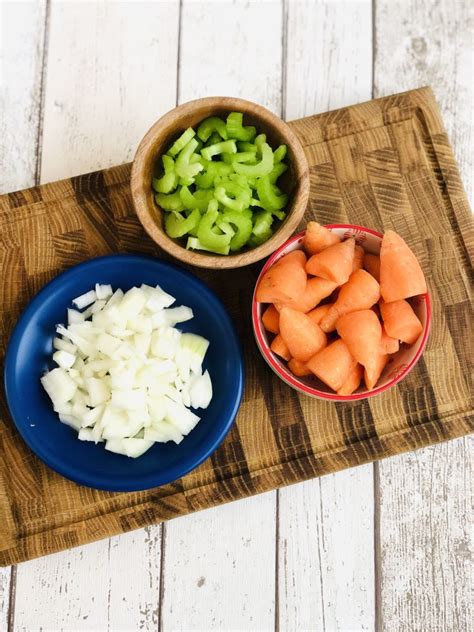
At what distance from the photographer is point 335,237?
1353 millimetres

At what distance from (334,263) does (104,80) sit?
0.82 m

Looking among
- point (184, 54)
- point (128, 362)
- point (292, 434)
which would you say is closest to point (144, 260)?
point (128, 362)

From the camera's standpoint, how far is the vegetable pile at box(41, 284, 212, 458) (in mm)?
1335

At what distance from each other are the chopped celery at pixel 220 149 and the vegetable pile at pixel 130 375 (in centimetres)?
30

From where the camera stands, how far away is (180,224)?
1.33m

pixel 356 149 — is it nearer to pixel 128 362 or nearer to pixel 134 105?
pixel 134 105

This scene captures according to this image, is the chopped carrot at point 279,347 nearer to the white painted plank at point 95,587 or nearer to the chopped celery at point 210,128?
the chopped celery at point 210,128

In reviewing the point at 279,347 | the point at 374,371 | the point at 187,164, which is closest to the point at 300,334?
the point at 279,347

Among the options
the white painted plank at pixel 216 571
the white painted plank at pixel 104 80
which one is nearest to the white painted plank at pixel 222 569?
the white painted plank at pixel 216 571

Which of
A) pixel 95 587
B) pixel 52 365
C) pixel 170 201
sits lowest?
pixel 95 587

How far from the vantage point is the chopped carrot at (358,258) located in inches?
53.2

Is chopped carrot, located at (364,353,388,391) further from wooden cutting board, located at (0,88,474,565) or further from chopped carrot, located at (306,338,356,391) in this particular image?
wooden cutting board, located at (0,88,474,565)

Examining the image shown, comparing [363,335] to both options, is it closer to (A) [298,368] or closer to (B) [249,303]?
(A) [298,368]

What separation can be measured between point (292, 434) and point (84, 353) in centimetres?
48
